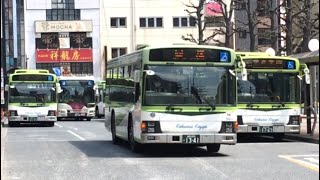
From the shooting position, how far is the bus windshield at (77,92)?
4147cm

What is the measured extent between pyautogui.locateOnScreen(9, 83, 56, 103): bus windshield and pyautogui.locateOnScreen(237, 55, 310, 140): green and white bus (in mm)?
14966

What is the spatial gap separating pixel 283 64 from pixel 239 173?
8.40 metres

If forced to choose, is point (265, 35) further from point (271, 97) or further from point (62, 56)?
point (62, 56)

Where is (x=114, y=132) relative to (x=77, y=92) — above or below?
below

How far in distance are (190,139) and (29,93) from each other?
60.7 ft

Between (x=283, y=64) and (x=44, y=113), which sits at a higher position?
(x=283, y=64)

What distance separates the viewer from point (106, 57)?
72.1m

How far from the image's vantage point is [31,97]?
103 ft

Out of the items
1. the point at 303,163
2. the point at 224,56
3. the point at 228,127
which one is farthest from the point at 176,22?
the point at 303,163

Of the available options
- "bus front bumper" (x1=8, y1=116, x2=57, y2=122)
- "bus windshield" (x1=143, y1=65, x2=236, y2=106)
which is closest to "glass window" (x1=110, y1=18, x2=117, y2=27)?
"bus front bumper" (x1=8, y1=116, x2=57, y2=122)

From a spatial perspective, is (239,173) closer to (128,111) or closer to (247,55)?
(128,111)

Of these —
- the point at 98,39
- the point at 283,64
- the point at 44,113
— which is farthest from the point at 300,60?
the point at 98,39

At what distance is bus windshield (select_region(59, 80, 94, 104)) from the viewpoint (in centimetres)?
4147

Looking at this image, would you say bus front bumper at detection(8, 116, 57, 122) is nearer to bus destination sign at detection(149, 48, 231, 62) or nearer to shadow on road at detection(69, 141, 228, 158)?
shadow on road at detection(69, 141, 228, 158)
